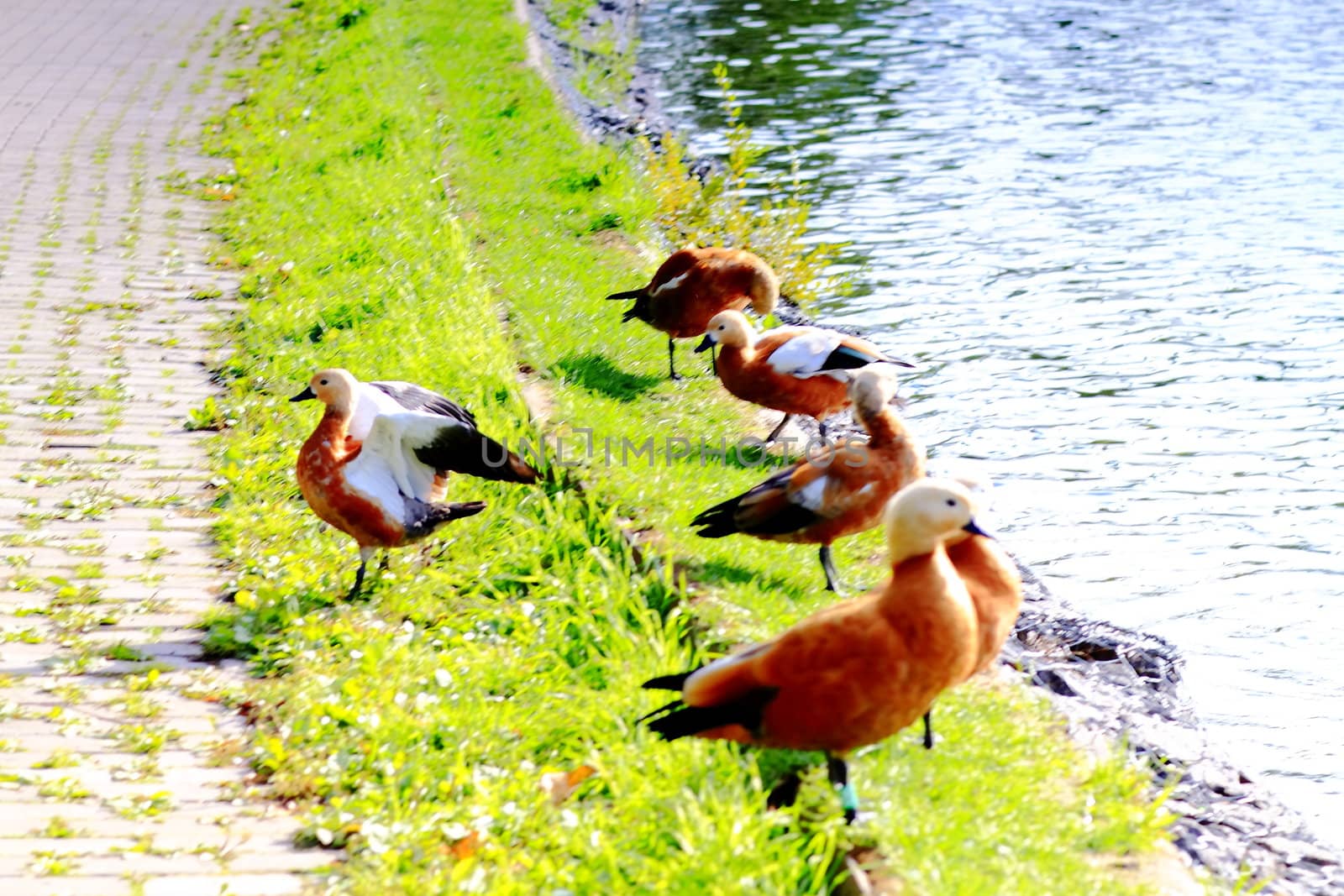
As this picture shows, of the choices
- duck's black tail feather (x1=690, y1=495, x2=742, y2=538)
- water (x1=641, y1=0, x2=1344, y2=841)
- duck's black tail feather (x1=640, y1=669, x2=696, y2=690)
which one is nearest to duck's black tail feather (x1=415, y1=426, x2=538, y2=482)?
duck's black tail feather (x1=690, y1=495, x2=742, y2=538)

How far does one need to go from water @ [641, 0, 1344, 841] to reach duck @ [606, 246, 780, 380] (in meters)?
1.74

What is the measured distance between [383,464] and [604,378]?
245cm

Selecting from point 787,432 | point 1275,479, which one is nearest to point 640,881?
point 787,432

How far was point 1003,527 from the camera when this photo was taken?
8.27 metres

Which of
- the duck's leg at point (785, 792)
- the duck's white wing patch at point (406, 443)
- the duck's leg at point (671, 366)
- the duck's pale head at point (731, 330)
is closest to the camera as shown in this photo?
the duck's leg at point (785, 792)

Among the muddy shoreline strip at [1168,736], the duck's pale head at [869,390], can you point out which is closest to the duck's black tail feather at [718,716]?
the muddy shoreline strip at [1168,736]

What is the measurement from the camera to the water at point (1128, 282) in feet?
24.9

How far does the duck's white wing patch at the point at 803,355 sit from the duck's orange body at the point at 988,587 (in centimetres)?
228

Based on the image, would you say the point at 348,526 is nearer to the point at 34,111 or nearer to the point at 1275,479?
the point at 1275,479

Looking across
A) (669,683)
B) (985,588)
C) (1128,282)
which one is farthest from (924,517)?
(1128,282)

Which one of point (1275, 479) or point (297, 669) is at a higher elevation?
point (297, 669)

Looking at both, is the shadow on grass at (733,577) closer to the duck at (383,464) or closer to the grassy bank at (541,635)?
the grassy bank at (541,635)

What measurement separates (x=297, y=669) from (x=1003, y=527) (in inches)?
172

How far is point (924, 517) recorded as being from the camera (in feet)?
13.1
